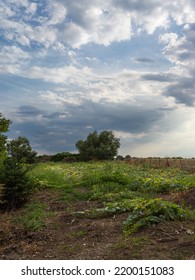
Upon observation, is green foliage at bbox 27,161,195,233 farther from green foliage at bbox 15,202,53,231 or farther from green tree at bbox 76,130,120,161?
green tree at bbox 76,130,120,161

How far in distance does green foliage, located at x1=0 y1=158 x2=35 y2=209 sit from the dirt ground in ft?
8.46

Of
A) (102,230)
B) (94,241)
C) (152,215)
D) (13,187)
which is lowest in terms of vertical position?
(94,241)

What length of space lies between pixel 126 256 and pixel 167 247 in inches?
30.2

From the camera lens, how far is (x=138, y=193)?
12.5m

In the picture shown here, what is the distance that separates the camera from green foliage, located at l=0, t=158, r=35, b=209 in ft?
40.2

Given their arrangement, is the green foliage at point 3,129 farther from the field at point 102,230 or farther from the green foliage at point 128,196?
the field at point 102,230

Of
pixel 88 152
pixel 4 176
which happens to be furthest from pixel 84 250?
pixel 88 152

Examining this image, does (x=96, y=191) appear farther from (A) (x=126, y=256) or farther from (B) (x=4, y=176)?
(A) (x=126, y=256)

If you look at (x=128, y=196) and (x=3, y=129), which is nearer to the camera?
(x=128, y=196)

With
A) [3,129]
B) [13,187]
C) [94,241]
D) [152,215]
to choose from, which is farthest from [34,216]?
[3,129]

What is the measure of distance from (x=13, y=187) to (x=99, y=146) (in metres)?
29.9

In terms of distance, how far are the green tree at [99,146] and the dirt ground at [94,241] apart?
1242 inches

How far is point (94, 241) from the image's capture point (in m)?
7.54

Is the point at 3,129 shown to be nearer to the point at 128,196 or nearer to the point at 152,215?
the point at 128,196
